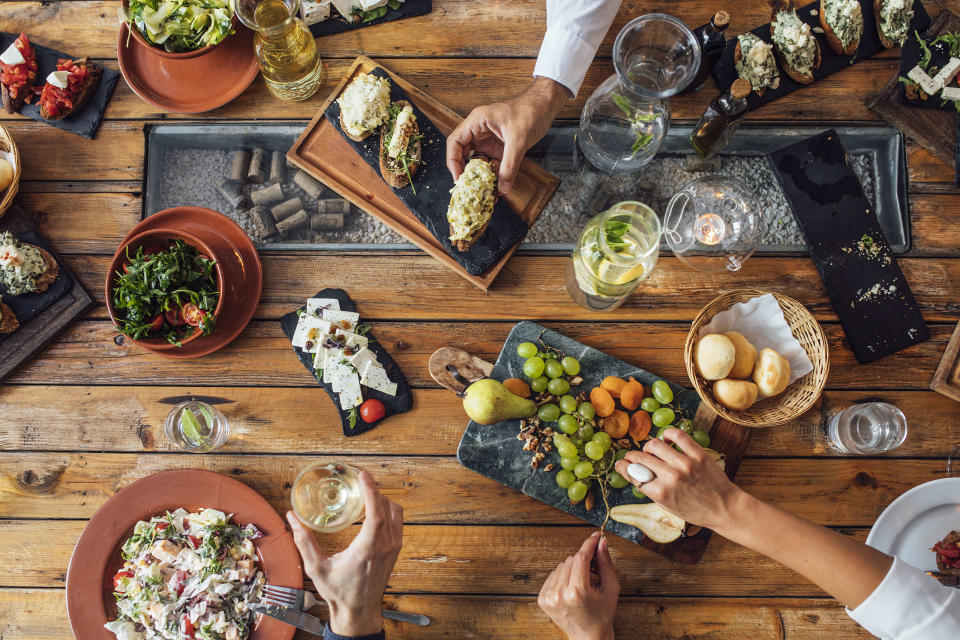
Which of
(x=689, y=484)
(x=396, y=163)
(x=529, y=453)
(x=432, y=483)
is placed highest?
(x=396, y=163)

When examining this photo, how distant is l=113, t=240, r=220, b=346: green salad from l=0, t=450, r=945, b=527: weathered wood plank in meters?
0.50

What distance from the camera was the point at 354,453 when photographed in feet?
6.68

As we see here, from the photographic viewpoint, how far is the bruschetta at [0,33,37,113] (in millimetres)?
2104

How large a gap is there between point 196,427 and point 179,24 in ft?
4.60

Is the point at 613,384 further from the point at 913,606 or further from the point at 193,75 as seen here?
the point at 193,75

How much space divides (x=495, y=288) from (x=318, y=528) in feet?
3.31

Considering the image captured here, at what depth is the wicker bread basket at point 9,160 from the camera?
2.02m

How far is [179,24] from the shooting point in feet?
6.44

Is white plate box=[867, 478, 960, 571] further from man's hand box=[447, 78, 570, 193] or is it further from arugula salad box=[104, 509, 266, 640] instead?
arugula salad box=[104, 509, 266, 640]

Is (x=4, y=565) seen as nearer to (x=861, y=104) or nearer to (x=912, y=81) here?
(x=861, y=104)

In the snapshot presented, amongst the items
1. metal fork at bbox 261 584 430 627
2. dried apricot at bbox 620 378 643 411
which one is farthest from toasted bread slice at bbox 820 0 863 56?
metal fork at bbox 261 584 430 627

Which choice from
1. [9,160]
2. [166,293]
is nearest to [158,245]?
[166,293]

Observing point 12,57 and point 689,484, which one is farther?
point 12,57

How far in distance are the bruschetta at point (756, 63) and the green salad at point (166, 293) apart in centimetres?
204
